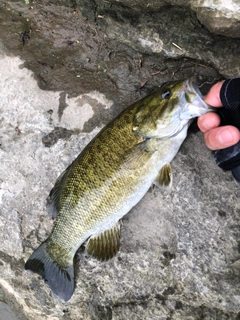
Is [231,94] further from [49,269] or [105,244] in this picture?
[49,269]

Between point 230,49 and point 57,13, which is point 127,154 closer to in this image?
point 230,49

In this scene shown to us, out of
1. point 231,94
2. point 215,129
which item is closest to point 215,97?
point 231,94

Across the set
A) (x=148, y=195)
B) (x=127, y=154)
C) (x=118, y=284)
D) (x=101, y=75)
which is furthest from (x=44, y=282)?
(x=101, y=75)

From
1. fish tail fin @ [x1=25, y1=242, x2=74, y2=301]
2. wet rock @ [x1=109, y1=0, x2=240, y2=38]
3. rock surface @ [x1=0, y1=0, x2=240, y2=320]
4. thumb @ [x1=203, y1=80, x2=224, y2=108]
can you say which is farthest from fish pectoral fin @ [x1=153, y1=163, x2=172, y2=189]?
wet rock @ [x1=109, y1=0, x2=240, y2=38]

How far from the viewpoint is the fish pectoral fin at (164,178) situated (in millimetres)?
2902

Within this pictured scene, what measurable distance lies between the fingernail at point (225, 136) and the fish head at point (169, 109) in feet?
0.67

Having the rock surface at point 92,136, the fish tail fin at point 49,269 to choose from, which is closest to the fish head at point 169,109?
the rock surface at point 92,136

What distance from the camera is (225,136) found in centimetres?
262

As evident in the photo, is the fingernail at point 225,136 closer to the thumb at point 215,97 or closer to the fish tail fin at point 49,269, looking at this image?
the thumb at point 215,97

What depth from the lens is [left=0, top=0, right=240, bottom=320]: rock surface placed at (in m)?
2.92

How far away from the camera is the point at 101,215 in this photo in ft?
9.37

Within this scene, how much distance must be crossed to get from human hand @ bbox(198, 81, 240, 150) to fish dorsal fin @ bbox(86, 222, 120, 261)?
3.29 ft

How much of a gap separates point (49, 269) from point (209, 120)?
169 centimetres

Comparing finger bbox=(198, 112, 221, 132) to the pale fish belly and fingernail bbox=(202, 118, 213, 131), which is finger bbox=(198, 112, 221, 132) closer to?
fingernail bbox=(202, 118, 213, 131)
